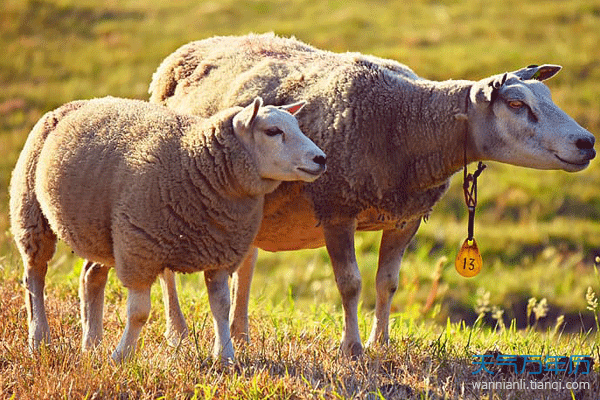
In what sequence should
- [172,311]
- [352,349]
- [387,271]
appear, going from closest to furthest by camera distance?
1. [352,349]
2. [387,271]
3. [172,311]

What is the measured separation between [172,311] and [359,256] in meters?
4.76

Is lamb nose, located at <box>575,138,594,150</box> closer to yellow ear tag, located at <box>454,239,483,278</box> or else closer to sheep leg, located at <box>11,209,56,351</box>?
yellow ear tag, located at <box>454,239,483,278</box>

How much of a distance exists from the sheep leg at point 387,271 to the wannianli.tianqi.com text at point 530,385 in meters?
1.26

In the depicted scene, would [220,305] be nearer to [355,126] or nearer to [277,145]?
[277,145]

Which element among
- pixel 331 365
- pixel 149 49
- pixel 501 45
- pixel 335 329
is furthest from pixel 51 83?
pixel 331 365

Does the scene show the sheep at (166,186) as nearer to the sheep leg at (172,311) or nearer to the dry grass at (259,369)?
the dry grass at (259,369)

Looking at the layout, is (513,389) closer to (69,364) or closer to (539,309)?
(539,309)

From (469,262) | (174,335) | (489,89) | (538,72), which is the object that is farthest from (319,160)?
(174,335)

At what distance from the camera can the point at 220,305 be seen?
17.9 ft

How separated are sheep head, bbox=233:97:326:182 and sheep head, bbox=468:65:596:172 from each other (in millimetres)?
1041

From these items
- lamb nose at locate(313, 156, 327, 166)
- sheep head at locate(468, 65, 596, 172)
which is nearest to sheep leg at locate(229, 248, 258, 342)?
lamb nose at locate(313, 156, 327, 166)

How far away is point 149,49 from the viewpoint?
1578 centimetres

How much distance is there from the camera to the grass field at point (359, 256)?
500 centimetres

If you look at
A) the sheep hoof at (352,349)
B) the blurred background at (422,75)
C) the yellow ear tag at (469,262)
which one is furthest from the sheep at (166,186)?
the blurred background at (422,75)
